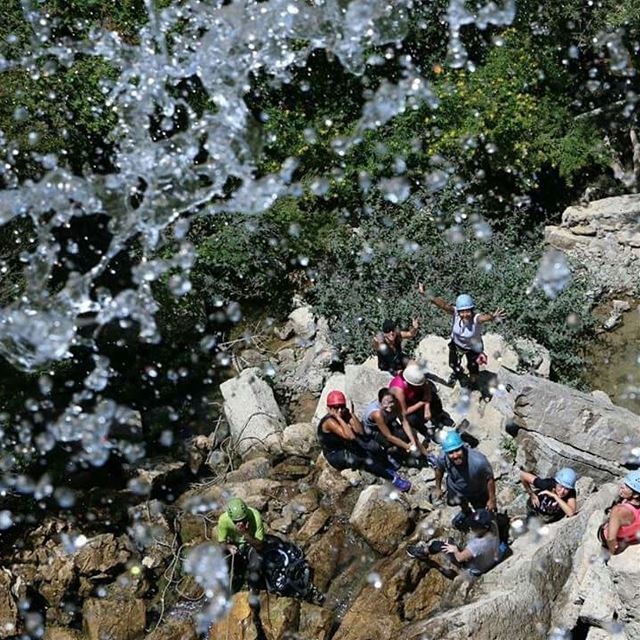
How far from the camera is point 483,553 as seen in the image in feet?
21.0

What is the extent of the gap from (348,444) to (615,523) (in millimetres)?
A: 2731

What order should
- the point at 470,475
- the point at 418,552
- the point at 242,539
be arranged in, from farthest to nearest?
the point at 242,539 < the point at 418,552 < the point at 470,475

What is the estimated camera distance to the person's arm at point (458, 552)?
21.0 feet

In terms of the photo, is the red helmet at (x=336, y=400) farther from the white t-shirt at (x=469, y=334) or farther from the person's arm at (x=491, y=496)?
the person's arm at (x=491, y=496)

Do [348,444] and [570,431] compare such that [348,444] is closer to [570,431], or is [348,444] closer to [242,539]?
[242,539]

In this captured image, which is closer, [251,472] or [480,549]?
[480,549]

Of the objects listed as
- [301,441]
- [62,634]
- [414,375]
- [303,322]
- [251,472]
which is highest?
[414,375]

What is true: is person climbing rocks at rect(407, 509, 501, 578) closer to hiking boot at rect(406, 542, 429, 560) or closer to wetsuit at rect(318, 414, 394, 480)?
hiking boot at rect(406, 542, 429, 560)

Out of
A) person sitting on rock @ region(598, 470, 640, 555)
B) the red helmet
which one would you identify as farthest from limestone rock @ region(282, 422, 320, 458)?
person sitting on rock @ region(598, 470, 640, 555)

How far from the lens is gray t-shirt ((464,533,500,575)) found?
6402mm

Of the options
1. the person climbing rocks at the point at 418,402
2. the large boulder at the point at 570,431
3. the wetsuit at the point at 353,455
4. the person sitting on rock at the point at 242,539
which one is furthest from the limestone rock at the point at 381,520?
the large boulder at the point at 570,431

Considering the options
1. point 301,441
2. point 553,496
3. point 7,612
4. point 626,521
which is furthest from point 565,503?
point 7,612

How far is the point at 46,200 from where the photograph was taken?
8898mm

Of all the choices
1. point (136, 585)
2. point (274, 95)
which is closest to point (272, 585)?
point (136, 585)
